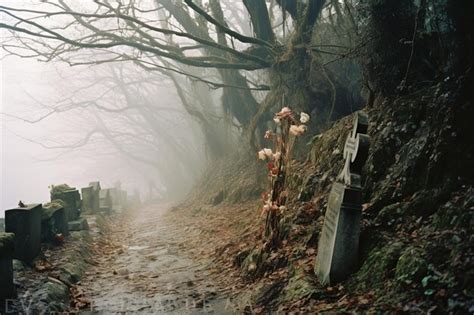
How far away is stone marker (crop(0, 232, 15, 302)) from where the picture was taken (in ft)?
14.7

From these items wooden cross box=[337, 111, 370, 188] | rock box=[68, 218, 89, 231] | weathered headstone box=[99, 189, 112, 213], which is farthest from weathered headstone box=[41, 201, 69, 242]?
weathered headstone box=[99, 189, 112, 213]

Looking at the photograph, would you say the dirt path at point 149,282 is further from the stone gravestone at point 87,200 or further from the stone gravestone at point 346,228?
the stone gravestone at point 87,200

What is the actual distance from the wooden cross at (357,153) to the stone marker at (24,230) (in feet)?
16.5

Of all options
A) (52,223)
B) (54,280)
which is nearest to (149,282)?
(54,280)

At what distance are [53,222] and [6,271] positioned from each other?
3421 millimetres

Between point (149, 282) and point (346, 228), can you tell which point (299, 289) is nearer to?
point (346, 228)

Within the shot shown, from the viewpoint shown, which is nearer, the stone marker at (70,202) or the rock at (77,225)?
the rock at (77,225)

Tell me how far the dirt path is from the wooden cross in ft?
7.48

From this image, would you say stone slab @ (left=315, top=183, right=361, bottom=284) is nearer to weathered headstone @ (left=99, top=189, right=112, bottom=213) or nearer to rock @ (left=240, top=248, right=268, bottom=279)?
rock @ (left=240, top=248, right=268, bottom=279)

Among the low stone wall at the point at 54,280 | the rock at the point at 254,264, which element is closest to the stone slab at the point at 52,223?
the low stone wall at the point at 54,280

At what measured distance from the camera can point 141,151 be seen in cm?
3662

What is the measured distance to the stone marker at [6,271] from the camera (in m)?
4.48

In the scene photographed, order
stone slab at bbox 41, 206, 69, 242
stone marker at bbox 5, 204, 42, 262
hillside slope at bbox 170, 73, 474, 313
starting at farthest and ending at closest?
stone slab at bbox 41, 206, 69, 242
stone marker at bbox 5, 204, 42, 262
hillside slope at bbox 170, 73, 474, 313

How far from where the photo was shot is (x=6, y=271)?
4551mm
